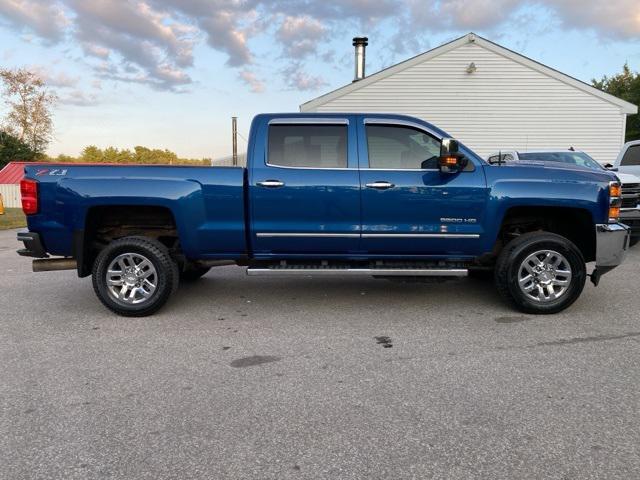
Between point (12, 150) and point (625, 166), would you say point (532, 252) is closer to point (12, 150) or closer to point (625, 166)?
point (625, 166)

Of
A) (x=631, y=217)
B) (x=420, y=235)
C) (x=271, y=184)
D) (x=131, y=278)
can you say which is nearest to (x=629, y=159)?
(x=631, y=217)

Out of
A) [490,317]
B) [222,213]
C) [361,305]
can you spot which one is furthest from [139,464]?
[490,317]

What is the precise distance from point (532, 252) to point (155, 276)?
151 inches

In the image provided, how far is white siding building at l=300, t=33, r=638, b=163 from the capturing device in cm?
1730

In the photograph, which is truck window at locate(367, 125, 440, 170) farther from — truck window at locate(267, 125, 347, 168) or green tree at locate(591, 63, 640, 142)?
green tree at locate(591, 63, 640, 142)

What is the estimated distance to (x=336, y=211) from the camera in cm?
488

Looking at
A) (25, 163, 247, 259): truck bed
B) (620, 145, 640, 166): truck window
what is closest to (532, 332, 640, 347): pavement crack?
(25, 163, 247, 259): truck bed

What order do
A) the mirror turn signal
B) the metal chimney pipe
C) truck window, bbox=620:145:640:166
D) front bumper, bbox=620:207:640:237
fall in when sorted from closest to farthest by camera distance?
the mirror turn signal < front bumper, bbox=620:207:640:237 < truck window, bbox=620:145:640:166 < the metal chimney pipe

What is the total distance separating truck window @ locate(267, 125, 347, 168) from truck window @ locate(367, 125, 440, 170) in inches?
12.6

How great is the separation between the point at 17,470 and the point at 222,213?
2.90 meters

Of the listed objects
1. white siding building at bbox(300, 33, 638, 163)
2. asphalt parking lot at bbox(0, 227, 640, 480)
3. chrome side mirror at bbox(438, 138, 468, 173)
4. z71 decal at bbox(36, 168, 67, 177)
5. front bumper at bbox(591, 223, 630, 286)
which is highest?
white siding building at bbox(300, 33, 638, 163)

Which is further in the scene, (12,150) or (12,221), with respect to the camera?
(12,150)

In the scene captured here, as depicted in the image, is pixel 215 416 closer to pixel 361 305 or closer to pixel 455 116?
pixel 361 305

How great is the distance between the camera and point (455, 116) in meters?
17.6
